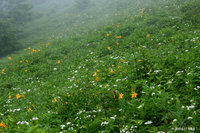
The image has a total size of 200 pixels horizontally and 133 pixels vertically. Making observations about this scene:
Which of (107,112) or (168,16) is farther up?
(168,16)

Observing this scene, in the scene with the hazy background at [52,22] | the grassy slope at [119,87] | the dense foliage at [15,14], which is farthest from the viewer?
the dense foliage at [15,14]

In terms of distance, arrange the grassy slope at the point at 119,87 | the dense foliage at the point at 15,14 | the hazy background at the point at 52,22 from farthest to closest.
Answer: the dense foliage at the point at 15,14 < the hazy background at the point at 52,22 < the grassy slope at the point at 119,87

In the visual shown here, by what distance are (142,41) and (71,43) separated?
241 inches

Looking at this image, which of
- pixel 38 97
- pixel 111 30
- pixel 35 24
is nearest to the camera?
pixel 38 97

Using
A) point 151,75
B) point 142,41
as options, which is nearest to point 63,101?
point 151,75

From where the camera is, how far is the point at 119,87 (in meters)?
4.92

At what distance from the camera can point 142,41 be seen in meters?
9.14

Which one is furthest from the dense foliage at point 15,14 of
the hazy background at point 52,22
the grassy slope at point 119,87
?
the grassy slope at point 119,87

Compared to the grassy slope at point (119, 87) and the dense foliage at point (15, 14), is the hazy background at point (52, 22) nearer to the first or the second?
the dense foliage at point (15, 14)

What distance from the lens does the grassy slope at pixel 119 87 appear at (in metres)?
3.65

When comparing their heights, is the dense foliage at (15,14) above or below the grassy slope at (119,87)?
above

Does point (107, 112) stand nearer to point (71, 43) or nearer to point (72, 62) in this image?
point (72, 62)

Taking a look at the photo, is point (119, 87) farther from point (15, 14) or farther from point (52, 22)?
point (52, 22)

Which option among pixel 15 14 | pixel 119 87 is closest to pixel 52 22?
pixel 15 14
